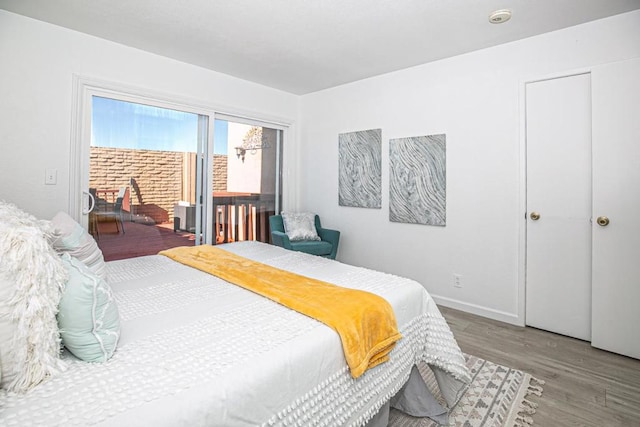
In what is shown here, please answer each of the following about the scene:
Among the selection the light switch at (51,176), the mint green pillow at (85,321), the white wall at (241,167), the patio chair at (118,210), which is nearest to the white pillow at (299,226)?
the white wall at (241,167)

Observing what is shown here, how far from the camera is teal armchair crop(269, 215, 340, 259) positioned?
12.9ft

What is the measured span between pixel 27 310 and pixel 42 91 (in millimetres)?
2696

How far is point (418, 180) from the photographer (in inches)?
144

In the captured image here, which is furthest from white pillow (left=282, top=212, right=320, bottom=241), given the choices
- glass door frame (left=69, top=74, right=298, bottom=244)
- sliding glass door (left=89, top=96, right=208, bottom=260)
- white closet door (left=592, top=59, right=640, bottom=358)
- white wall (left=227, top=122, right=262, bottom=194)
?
white closet door (left=592, top=59, right=640, bottom=358)

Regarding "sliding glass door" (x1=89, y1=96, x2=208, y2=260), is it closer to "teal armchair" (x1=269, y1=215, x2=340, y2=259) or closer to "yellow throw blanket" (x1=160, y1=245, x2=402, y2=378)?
"teal armchair" (x1=269, y1=215, x2=340, y2=259)

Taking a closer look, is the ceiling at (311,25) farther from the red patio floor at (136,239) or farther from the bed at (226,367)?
the bed at (226,367)

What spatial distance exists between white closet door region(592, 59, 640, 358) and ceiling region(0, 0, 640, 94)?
598mm

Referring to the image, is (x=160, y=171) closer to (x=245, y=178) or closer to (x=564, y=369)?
(x=245, y=178)

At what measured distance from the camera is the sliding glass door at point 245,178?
13.5ft

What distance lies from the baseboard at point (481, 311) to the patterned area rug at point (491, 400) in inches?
35.9

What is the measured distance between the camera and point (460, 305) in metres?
3.41

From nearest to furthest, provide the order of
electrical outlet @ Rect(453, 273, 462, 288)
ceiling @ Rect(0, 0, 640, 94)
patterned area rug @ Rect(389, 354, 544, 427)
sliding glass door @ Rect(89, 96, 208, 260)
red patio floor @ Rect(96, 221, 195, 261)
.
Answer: patterned area rug @ Rect(389, 354, 544, 427)
ceiling @ Rect(0, 0, 640, 94)
sliding glass door @ Rect(89, 96, 208, 260)
red patio floor @ Rect(96, 221, 195, 261)
electrical outlet @ Rect(453, 273, 462, 288)

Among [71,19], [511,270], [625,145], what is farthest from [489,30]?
[71,19]

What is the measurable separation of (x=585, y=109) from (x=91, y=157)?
4.35m
